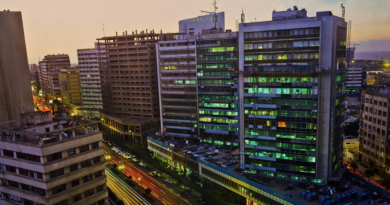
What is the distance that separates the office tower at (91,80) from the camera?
191000 millimetres

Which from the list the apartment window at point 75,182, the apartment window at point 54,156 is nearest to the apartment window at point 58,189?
the apartment window at point 75,182

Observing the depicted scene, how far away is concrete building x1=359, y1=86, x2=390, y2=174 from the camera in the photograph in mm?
87812

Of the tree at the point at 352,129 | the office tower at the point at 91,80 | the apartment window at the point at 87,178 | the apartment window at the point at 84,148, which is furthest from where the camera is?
the office tower at the point at 91,80

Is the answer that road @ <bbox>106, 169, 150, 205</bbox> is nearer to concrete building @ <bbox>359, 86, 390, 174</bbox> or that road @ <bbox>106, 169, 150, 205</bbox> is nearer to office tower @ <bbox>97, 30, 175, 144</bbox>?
office tower @ <bbox>97, 30, 175, 144</bbox>

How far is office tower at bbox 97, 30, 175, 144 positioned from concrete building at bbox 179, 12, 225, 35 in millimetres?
18374

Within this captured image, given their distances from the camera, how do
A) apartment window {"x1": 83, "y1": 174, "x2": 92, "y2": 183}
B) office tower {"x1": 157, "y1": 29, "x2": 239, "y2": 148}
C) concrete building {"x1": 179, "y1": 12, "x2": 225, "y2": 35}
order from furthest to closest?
concrete building {"x1": 179, "y1": 12, "x2": 225, "y2": 35} → office tower {"x1": 157, "y1": 29, "x2": 239, "y2": 148} → apartment window {"x1": 83, "y1": 174, "x2": 92, "y2": 183}

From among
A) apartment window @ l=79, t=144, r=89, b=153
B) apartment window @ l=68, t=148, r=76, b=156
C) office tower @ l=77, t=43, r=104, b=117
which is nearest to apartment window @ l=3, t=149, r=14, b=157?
apartment window @ l=68, t=148, r=76, b=156

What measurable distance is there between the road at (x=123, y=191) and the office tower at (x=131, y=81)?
46.6m

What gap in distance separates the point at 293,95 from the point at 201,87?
152 feet

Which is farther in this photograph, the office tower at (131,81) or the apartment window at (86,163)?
the office tower at (131,81)

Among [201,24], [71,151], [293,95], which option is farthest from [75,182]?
[201,24]

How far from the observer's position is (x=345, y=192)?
218 ft

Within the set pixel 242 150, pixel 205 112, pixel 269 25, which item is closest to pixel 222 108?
pixel 205 112

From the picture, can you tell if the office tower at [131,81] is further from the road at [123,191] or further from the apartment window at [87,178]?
the apartment window at [87,178]
